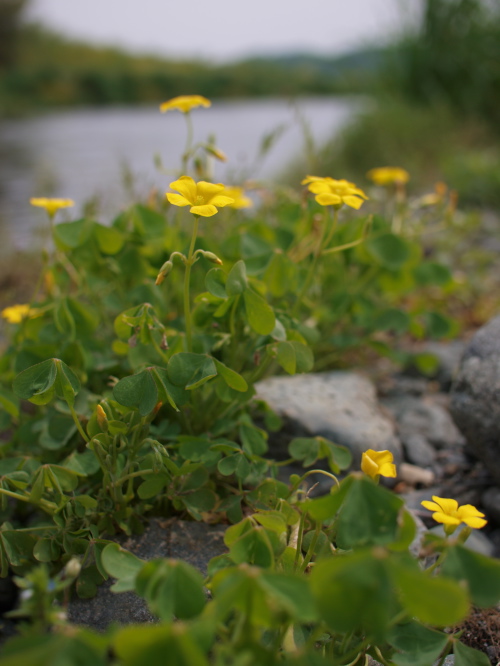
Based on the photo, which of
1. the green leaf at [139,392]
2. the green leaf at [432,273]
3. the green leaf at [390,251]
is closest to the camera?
the green leaf at [139,392]

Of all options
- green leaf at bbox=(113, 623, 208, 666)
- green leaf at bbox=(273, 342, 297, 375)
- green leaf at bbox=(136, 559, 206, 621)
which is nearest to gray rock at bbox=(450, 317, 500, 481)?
green leaf at bbox=(273, 342, 297, 375)

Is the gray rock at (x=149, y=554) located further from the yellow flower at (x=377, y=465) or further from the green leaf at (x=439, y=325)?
the green leaf at (x=439, y=325)

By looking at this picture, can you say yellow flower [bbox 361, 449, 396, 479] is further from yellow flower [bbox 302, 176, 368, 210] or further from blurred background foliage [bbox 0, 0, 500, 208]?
blurred background foliage [bbox 0, 0, 500, 208]

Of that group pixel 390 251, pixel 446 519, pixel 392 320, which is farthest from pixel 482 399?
pixel 446 519

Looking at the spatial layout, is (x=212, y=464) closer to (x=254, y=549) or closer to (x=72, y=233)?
(x=254, y=549)

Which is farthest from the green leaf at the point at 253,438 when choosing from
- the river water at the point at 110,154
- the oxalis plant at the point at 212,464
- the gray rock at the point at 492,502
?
the river water at the point at 110,154
